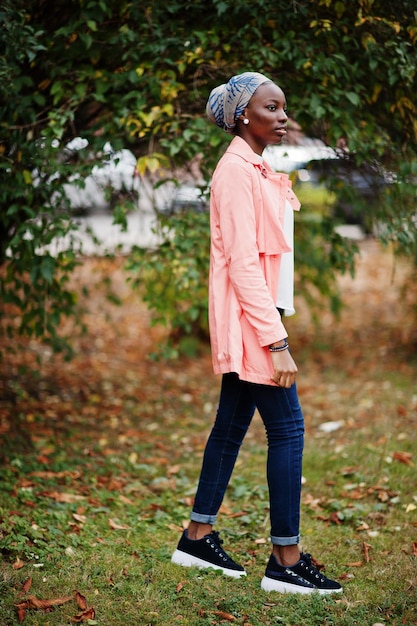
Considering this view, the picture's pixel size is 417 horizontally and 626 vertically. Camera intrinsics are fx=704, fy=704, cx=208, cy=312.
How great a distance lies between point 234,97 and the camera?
9.13 feet

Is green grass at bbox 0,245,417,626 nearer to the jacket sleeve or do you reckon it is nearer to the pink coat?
the pink coat

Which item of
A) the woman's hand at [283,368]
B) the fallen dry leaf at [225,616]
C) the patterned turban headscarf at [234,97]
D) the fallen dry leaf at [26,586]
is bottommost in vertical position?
the fallen dry leaf at [225,616]

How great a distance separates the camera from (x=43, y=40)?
388cm

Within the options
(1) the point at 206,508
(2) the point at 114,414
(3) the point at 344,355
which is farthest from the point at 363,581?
(3) the point at 344,355

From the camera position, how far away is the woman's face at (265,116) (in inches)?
108

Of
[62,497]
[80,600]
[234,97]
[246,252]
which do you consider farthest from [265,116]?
[62,497]

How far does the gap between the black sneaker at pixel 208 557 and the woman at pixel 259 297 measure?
174 millimetres

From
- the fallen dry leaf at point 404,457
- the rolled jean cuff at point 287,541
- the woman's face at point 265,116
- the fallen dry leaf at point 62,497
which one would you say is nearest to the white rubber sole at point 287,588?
the rolled jean cuff at point 287,541

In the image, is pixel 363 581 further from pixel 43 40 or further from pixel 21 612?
pixel 43 40

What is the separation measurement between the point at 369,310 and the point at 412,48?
17.5 feet

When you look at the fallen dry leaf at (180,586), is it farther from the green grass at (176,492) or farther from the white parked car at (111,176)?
the white parked car at (111,176)

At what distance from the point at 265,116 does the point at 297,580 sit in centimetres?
186

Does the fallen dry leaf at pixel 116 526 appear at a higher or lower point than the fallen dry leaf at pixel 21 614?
lower

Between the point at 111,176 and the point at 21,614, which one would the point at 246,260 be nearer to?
the point at 21,614
